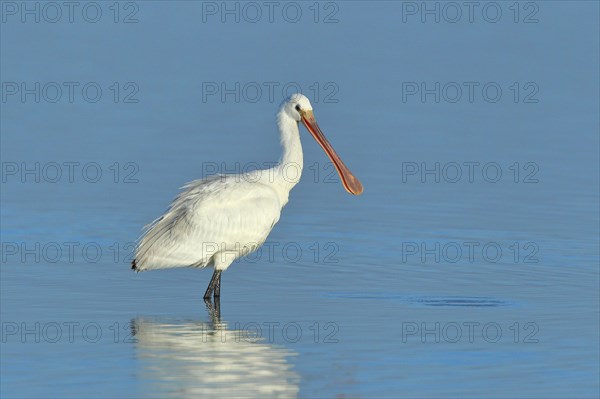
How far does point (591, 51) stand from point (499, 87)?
252 cm

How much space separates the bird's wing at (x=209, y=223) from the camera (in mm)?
14531

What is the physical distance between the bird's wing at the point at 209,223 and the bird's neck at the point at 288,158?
0.23 m

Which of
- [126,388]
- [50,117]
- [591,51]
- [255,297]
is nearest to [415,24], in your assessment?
[591,51]

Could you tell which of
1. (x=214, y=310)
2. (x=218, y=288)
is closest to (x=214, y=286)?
(x=218, y=288)

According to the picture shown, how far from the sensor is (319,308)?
45.9ft

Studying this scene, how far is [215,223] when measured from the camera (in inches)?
578

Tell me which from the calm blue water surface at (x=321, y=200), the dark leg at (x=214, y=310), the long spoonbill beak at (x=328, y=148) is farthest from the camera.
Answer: the long spoonbill beak at (x=328, y=148)

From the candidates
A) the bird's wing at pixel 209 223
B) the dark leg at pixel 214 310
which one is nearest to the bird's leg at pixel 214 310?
the dark leg at pixel 214 310

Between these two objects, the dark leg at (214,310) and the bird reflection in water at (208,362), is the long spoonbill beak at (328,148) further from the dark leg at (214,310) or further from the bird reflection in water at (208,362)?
the bird reflection in water at (208,362)

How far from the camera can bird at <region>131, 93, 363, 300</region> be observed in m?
14.5

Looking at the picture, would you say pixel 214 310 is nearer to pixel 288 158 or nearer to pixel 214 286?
pixel 214 286

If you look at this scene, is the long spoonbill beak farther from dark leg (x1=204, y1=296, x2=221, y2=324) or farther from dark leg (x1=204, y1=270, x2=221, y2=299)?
dark leg (x1=204, y1=296, x2=221, y2=324)

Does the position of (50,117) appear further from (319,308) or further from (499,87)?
(319,308)

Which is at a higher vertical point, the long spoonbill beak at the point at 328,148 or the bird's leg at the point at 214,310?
the long spoonbill beak at the point at 328,148
